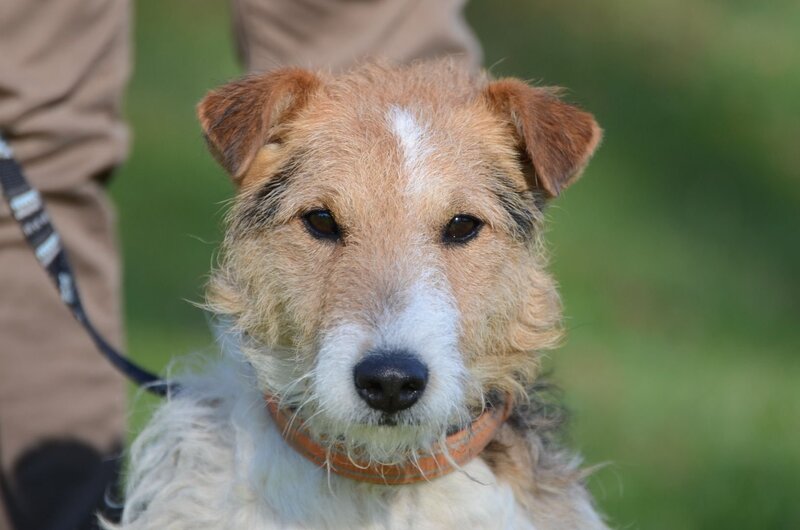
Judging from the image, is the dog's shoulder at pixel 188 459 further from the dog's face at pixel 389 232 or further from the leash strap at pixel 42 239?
the leash strap at pixel 42 239

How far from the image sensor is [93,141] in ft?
17.3

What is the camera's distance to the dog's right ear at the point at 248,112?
3.97 meters

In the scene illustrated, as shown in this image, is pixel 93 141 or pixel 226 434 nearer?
pixel 226 434

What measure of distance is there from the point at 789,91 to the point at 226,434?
9.60 meters

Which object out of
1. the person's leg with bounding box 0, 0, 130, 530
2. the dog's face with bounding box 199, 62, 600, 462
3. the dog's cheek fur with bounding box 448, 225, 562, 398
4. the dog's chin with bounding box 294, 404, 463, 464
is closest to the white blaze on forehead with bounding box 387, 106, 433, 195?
the dog's face with bounding box 199, 62, 600, 462

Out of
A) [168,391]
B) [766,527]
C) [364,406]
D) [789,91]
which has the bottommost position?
[789,91]

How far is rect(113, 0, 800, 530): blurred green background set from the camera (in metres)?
6.81

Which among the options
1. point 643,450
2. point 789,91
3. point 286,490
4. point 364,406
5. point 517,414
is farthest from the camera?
point 789,91

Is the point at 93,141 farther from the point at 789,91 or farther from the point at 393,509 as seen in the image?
the point at 789,91

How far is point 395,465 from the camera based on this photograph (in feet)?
13.0

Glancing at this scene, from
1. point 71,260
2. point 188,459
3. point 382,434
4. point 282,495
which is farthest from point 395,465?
point 71,260

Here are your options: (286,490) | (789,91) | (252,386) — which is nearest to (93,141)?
(252,386)

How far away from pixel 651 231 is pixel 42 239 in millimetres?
6546

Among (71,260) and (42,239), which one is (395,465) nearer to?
(42,239)
